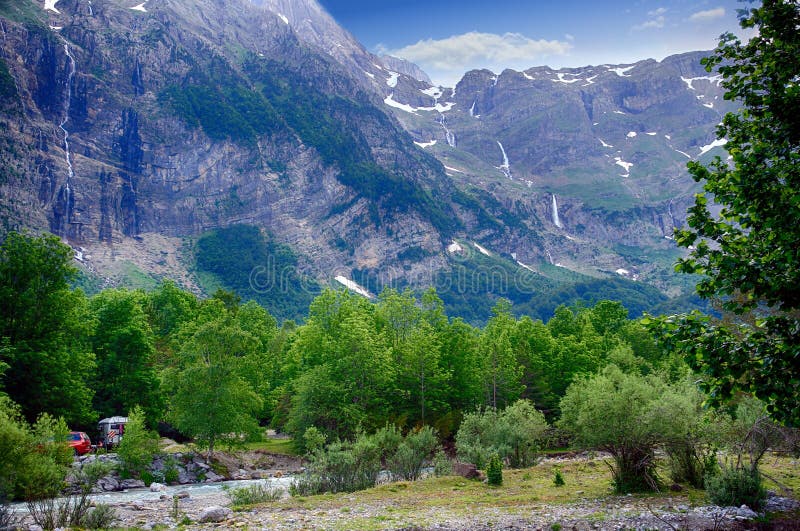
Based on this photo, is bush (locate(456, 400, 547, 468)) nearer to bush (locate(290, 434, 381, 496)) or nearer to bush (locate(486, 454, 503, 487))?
bush (locate(486, 454, 503, 487))

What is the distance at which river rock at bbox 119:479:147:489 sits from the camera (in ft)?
127

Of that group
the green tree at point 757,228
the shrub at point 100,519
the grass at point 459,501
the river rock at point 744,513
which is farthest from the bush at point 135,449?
the green tree at point 757,228

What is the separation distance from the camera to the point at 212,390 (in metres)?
47.9

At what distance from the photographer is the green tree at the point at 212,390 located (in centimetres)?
4691

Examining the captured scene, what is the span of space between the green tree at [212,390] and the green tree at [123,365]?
6.64 metres

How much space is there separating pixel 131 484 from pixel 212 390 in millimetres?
10337

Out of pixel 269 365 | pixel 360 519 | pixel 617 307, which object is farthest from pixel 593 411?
pixel 617 307

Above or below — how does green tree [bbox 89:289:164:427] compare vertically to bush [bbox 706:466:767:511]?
above

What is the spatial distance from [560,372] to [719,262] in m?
62.7

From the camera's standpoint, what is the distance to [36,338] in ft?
142

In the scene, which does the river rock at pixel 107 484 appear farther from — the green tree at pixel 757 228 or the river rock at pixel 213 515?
the green tree at pixel 757 228

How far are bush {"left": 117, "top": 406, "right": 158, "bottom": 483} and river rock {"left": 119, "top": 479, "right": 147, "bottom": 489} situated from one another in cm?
62

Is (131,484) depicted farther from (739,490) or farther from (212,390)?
(739,490)

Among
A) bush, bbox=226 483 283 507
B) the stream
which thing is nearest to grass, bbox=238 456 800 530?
bush, bbox=226 483 283 507
